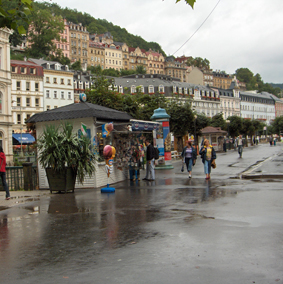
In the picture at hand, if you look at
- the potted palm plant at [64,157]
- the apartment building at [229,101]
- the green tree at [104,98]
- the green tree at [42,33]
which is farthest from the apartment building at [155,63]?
the potted palm plant at [64,157]

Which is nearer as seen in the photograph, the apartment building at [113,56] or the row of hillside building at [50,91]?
the row of hillside building at [50,91]

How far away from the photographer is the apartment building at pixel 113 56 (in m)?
163

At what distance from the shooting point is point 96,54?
15862cm

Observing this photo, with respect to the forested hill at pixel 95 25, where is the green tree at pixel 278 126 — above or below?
below

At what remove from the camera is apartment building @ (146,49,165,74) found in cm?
18086

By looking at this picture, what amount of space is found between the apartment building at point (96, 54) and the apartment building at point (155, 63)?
26686 millimetres

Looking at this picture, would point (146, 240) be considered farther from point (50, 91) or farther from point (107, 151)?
point (50, 91)

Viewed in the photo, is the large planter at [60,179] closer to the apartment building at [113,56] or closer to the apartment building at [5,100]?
the apartment building at [5,100]

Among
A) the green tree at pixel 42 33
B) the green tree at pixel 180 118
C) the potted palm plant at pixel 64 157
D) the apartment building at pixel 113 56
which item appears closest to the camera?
the potted palm plant at pixel 64 157

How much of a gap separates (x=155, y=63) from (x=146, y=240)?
179679mm

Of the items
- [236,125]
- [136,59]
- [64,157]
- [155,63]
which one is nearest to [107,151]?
[64,157]

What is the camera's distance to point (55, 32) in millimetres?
103375

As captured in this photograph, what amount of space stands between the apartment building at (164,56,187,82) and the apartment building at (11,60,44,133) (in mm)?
108086

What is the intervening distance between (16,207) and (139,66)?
509 feet
